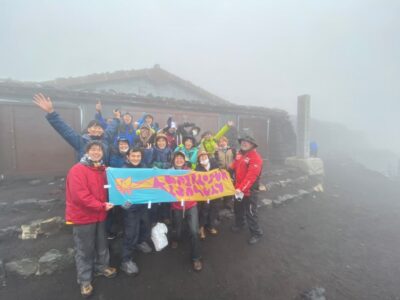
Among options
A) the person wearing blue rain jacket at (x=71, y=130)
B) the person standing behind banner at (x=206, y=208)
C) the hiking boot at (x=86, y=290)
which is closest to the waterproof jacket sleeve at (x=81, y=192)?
the person wearing blue rain jacket at (x=71, y=130)

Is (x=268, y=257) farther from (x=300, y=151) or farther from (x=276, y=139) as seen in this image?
(x=276, y=139)

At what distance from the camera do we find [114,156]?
3893mm

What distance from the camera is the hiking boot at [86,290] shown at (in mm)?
2975

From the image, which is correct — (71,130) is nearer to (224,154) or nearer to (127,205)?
(127,205)

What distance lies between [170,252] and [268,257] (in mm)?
2040

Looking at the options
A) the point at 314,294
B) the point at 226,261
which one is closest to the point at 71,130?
the point at 226,261

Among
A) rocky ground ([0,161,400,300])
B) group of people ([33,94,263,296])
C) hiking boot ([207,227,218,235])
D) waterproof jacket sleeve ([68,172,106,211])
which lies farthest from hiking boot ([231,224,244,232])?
waterproof jacket sleeve ([68,172,106,211])

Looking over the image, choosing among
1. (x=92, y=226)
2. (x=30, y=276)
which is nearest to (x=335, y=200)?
(x=92, y=226)

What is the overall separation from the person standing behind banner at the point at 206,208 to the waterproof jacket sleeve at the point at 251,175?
27.3 inches

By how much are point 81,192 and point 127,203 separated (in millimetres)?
643

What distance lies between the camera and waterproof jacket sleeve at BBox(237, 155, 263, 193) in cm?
429

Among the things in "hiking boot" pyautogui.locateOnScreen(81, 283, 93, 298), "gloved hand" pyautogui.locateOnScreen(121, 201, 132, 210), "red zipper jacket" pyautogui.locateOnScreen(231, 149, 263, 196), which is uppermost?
"red zipper jacket" pyautogui.locateOnScreen(231, 149, 263, 196)

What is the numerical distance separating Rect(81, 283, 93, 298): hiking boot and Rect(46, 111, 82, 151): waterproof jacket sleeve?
211cm

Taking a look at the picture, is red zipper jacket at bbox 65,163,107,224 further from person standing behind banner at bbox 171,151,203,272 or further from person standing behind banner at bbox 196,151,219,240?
person standing behind banner at bbox 196,151,219,240
